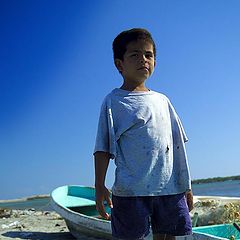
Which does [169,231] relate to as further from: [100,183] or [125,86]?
[125,86]

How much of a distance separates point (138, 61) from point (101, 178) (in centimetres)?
80

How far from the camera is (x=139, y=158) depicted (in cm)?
238

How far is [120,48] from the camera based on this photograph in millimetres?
2580

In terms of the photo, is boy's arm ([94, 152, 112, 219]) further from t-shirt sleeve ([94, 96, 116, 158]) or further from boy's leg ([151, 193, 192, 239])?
boy's leg ([151, 193, 192, 239])

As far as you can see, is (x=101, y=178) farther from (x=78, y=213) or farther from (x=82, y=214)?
(x=82, y=214)

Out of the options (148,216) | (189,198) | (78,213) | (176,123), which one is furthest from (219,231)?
(78,213)

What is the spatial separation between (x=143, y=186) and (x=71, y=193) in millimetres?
8476

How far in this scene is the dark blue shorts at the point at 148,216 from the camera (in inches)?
90.0

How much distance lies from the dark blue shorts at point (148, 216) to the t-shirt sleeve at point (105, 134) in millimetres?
306

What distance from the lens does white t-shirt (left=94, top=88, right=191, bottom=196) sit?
2.36 metres

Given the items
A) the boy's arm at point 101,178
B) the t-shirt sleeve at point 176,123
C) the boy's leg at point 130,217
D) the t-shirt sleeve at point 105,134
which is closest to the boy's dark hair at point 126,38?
the t-shirt sleeve at point 105,134

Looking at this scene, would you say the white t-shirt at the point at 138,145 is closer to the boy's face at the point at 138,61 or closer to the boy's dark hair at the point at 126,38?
the boy's face at the point at 138,61

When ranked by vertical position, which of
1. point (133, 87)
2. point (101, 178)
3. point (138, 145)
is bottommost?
point (101, 178)

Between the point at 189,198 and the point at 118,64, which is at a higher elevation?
the point at 118,64
